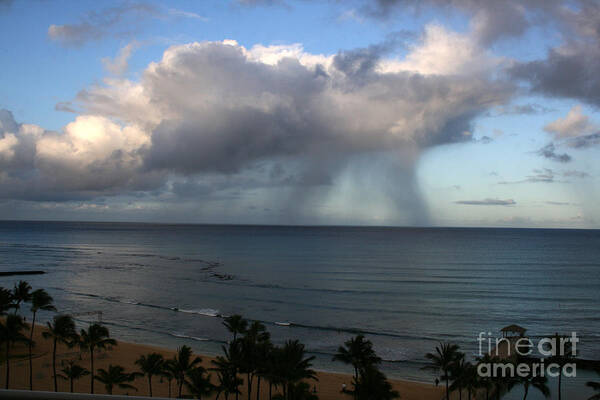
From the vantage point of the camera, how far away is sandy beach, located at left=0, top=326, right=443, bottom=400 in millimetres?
30266

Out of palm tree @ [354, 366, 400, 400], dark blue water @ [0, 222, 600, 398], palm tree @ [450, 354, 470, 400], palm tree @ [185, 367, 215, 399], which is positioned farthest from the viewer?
dark blue water @ [0, 222, 600, 398]

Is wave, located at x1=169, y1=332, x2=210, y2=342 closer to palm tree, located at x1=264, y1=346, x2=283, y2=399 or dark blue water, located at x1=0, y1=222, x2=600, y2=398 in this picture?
dark blue water, located at x1=0, y1=222, x2=600, y2=398

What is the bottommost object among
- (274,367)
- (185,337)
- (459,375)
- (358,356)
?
(185,337)

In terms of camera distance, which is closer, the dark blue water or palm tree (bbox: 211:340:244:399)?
palm tree (bbox: 211:340:244:399)

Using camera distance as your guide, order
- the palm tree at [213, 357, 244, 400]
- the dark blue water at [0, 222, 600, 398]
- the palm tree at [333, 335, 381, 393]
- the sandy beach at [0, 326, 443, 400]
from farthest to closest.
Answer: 1. the dark blue water at [0, 222, 600, 398]
2. the sandy beach at [0, 326, 443, 400]
3. the palm tree at [333, 335, 381, 393]
4. the palm tree at [213, 357, 244, 400]

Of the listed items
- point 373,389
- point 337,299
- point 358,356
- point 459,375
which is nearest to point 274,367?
point 373,389

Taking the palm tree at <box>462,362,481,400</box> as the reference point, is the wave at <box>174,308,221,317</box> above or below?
below

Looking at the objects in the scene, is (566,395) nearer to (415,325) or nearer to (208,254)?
(415,325)

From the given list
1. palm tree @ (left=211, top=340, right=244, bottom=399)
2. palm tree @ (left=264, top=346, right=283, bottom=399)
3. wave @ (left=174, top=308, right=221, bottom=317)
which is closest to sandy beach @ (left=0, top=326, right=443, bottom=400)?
palm tree @ (left=211, top=340, right=244, bottom=399)

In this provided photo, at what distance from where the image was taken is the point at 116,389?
31.0 meters

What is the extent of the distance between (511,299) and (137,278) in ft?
210

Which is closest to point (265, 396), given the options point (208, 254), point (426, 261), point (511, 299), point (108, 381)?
point (108, 381)

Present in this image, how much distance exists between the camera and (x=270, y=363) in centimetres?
2342

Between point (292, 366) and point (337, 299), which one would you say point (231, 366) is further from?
point (337, 299)
